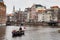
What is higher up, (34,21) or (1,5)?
(1,5)

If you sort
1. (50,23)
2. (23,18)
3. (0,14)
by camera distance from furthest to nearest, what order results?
(23,18), (50,23), (0,14)

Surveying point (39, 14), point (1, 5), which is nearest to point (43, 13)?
point (39, 14)

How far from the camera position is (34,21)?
17875 cm

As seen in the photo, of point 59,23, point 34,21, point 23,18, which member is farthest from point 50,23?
point 23,18

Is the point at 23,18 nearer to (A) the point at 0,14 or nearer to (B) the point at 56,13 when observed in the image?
(B) the point at 56,13

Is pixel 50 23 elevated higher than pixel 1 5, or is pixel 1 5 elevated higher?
pixel 1 5

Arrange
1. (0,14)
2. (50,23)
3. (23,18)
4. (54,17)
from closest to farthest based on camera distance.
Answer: (0,14), (50,23), (54,17), (23,18)

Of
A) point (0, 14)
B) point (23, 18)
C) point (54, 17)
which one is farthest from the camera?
point (23, 18)

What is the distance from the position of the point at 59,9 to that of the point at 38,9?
65.5 feet

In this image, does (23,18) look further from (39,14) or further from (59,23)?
(59,23)

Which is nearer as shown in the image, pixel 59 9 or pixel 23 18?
pixel 59 9

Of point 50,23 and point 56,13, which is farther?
point 56,13

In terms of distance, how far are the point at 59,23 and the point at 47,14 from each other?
16.4 meters

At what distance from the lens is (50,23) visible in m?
162
